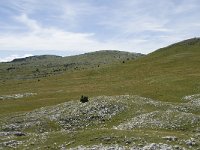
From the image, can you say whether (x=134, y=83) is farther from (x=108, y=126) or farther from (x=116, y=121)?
(x=108, y=126)

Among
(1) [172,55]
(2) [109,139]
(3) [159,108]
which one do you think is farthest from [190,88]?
(1) [172,55]

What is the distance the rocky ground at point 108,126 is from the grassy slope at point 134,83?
32.3 feet

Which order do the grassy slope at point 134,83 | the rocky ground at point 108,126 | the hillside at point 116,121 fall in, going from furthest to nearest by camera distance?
1. the grassy slope at point 134,83
2. the hillside at point 116,121
3. the rocky ground at point 108,126

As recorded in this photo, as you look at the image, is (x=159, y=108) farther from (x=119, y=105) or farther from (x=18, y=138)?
(x=18, y=138)

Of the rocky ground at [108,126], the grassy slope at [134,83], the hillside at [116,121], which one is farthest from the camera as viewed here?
the grassy slope at [134,83]

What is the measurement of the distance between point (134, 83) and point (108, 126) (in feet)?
145

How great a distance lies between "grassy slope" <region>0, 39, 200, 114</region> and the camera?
71.1m

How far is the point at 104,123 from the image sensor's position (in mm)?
48438

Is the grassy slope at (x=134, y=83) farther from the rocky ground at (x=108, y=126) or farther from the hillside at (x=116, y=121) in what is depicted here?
the rocky ground at (x=108, y=126)

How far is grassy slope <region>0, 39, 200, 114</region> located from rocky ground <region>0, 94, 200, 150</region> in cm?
986

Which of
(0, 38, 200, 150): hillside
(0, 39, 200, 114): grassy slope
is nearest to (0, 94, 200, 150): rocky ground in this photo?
(0, 38, 200, 150): hillside

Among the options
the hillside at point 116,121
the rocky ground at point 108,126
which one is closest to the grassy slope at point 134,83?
the hillside at point 116,121

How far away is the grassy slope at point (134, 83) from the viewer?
71.1m

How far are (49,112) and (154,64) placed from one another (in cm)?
8082
